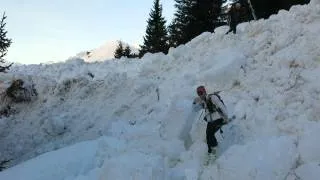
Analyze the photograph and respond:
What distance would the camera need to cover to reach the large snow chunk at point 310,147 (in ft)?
35.0

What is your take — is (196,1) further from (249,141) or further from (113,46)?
(113,46)

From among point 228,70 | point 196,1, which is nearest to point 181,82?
point 228,70

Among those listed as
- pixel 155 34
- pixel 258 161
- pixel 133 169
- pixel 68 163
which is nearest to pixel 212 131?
pixel 258 161

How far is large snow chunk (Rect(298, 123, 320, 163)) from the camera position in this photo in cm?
1068

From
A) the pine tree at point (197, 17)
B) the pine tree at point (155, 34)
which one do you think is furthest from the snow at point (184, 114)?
the pine tree at point (155, 34)

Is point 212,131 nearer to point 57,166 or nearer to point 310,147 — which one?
point 310,147

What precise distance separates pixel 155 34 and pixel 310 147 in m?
33.1

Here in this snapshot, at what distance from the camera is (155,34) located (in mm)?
43156

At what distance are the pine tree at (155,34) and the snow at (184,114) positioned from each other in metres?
14.5

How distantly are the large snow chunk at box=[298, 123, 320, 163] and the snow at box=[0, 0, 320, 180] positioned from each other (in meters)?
0.03

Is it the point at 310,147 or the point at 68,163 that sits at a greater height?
the point at 310,147

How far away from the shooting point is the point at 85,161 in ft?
42.5

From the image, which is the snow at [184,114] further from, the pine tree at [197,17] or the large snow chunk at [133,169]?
the pine tree at [197,17]

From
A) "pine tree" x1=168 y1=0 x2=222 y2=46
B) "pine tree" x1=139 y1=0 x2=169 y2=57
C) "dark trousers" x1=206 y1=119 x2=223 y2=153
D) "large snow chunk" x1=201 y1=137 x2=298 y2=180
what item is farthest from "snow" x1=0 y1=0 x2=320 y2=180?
"pine tree" x1=139 y1=0 x2=169 y2=57
